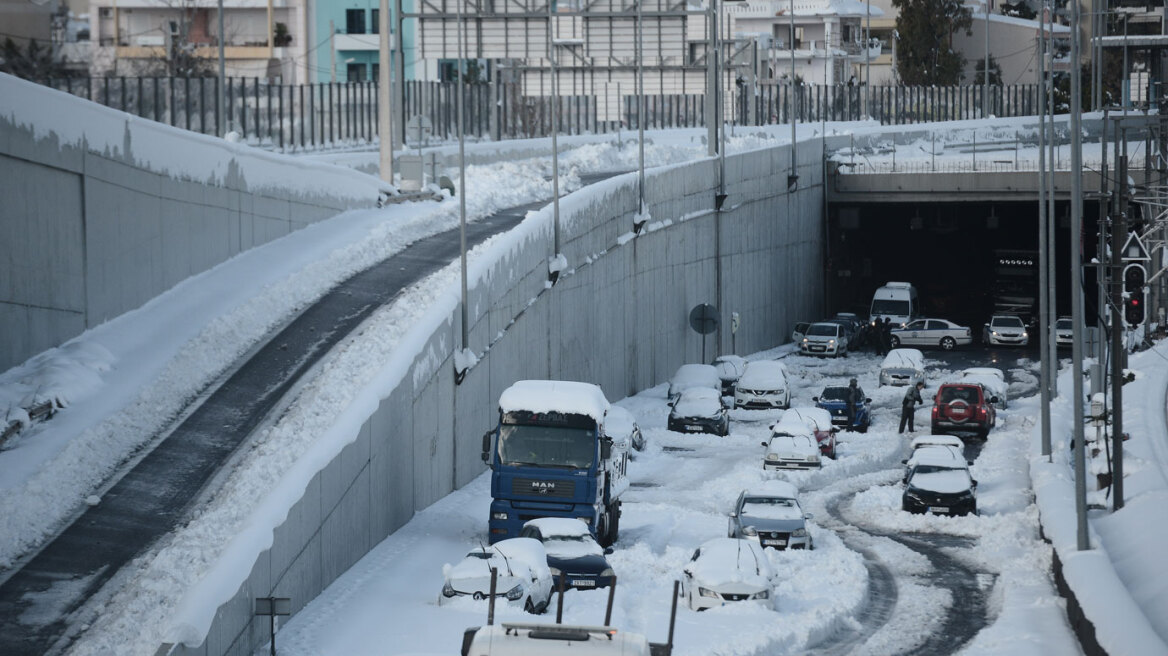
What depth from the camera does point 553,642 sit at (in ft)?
40.5

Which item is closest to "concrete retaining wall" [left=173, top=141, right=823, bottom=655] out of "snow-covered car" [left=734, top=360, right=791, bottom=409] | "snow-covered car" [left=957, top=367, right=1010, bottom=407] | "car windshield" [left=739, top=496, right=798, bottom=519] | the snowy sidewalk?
"snow-covered car" [left=734, top=360, right=791, bottom=409]

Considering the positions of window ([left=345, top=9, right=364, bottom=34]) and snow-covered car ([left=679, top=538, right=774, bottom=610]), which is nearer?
snow-covered car ([left=679, top=538, right=774, bottom=610])

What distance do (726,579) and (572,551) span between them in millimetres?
2585

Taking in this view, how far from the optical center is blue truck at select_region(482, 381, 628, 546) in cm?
2802

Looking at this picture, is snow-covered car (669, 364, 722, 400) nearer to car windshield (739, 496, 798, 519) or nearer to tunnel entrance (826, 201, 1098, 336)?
car windshield (739, 496, 798, 519)

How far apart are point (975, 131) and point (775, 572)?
70.3 metres

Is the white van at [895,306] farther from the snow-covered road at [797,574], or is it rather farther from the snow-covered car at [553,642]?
the snow-covered car at [553,642]

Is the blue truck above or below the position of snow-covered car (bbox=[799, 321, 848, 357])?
above

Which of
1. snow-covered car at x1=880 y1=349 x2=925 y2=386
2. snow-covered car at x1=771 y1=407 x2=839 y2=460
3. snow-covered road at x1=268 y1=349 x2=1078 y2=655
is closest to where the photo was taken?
snow-covered road at x1=268 y1=349 x2=1078 y2=655

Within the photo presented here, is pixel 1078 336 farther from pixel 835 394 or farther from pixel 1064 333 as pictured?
pixel 1064 333

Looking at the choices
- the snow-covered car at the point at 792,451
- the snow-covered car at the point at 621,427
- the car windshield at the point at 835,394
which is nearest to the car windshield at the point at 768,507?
the snow-covered car at the point at 621,427

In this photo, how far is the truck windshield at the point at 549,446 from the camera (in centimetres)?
2823

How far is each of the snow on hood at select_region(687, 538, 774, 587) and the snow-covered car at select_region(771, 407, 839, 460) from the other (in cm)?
1471

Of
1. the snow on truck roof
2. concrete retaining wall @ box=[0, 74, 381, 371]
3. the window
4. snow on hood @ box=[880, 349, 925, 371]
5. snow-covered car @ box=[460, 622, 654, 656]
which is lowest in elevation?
snow on hood @ box=[880, 349, 925, 371]
